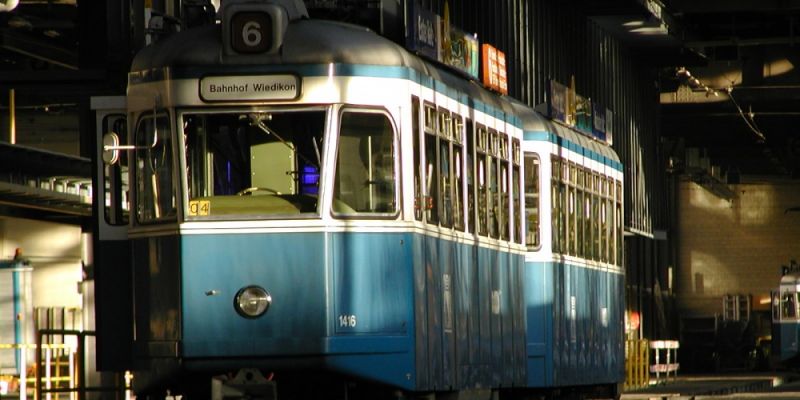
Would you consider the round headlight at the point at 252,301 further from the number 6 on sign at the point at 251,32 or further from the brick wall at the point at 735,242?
the brick wall at the point at 735,242

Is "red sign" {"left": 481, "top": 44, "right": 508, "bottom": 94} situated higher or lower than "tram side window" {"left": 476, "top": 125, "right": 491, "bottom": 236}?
higher

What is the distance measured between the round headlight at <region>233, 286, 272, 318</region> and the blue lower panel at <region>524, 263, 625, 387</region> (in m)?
6.33

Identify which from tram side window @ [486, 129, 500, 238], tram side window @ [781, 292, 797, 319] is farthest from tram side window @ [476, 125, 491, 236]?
tram side window @ [781, 292, 797, 319]

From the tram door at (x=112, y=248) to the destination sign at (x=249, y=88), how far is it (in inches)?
38.2

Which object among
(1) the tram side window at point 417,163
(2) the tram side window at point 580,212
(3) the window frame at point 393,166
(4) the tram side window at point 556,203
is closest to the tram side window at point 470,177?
(1) the tram side window at point 417,163

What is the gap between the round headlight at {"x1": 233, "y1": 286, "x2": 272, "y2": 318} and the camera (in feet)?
42.7

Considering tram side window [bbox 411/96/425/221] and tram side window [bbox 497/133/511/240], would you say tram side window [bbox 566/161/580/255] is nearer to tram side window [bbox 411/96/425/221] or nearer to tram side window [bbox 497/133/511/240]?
tram side window [bbox 497/133/511/240]

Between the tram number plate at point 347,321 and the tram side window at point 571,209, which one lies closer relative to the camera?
the tram number plate at point 347,321

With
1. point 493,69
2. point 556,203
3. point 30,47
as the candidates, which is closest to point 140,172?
point 493,69

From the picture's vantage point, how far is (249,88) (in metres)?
13.1

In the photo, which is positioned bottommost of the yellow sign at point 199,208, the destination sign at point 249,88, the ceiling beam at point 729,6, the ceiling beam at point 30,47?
the yellow sign at point 199,208

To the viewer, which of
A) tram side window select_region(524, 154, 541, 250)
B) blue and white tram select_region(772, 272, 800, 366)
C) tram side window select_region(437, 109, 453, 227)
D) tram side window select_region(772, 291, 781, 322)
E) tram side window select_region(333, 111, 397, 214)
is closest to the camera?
tram side window select_region(333, 111, 397, 214)

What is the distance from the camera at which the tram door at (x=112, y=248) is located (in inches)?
548

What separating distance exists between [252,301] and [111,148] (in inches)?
57.3
